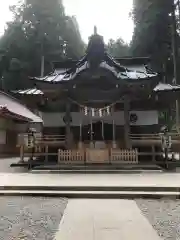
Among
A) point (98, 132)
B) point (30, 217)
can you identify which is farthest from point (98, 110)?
point (30, 217)

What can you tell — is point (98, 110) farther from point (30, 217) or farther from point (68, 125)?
point (30, 217)

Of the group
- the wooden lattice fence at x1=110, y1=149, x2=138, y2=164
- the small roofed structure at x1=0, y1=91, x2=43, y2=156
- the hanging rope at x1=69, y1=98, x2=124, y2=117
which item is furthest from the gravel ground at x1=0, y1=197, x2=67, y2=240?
the small roofed structure at x1=0, y1=91, x2=43, y2=156

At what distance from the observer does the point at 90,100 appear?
12.6 m

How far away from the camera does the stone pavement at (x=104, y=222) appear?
13.3 feet

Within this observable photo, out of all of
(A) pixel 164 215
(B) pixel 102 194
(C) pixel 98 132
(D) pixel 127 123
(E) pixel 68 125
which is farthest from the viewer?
(C) pixel 98 132

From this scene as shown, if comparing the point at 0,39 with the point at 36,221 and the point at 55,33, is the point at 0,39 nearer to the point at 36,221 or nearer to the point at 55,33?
the point at 55,33

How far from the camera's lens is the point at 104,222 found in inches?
187

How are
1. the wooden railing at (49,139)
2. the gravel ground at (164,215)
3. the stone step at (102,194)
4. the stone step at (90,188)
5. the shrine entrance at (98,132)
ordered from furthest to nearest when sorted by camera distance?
1. the shrine entrance at (98,132)
2. the wooden railing at (49,139)
3. the stone step at (90,188)
4. the stone step at (102,194)
5. the gravel ground at (164,215)

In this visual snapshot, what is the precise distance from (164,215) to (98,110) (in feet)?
25.6

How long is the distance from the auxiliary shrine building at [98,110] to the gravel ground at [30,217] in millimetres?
5395

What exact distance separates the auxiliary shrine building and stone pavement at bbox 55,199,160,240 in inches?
222

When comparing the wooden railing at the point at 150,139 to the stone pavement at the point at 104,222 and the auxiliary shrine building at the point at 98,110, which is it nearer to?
the auxiliary shrine building at the point at 98,110

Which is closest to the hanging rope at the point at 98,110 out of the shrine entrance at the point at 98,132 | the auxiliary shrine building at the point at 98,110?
the auxiliary shrine building at the point at 98,110

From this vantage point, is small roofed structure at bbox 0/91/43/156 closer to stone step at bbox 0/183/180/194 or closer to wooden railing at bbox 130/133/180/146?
wooden railing at bbox 130/133/180/146
